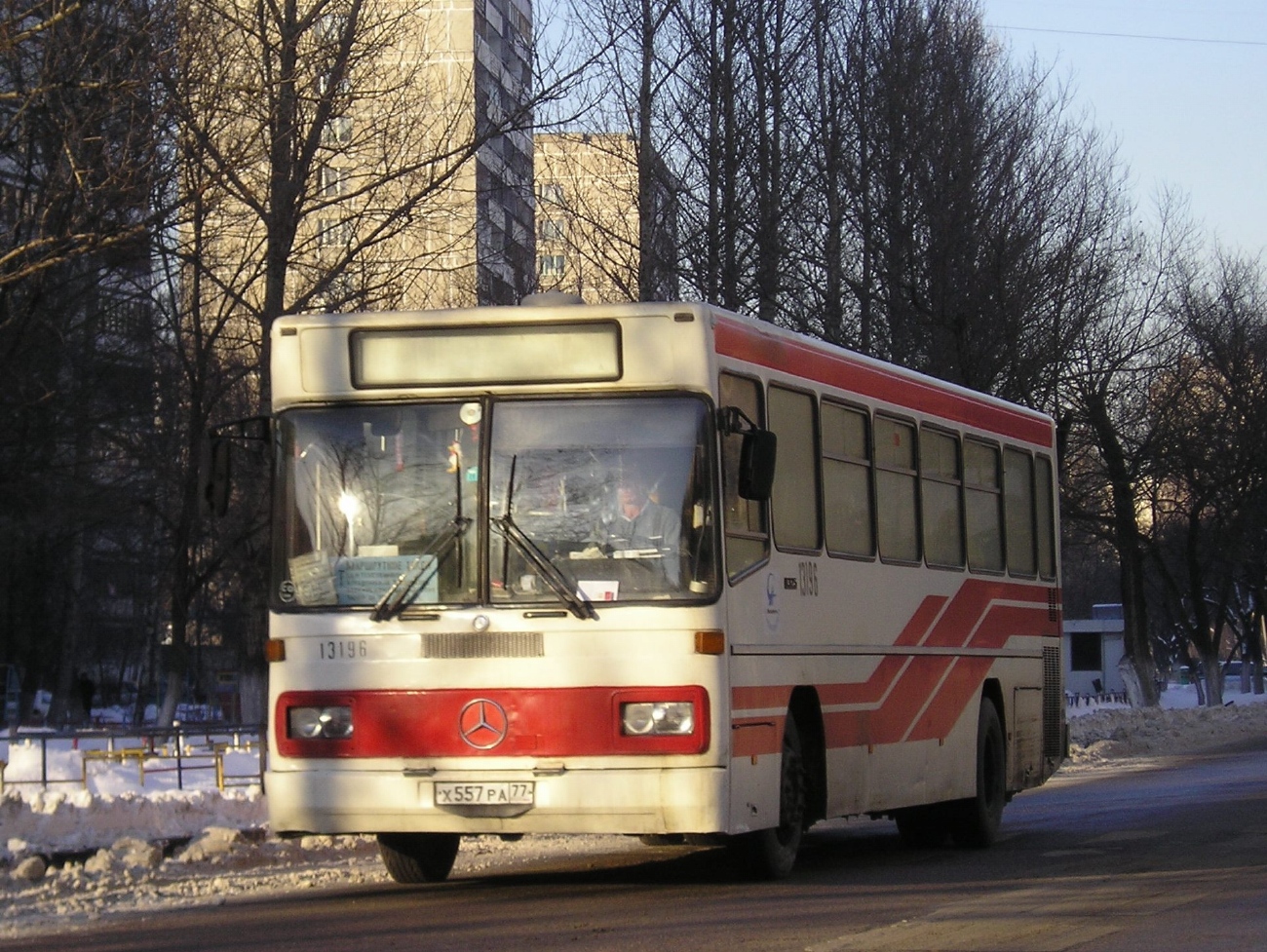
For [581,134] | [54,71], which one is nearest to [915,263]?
[581,134]

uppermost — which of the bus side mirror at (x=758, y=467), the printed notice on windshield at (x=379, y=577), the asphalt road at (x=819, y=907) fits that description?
the bus side mirror at (x=758, y=467)

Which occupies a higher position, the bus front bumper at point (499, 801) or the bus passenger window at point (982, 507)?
the bus passenger window at point (982, 507)

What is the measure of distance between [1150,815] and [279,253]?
9687 mm

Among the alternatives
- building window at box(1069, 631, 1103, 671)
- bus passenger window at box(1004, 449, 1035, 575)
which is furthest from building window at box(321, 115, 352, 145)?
building window at box(1069, 631, 1103, 671)

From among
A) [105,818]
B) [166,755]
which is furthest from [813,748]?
[166,755]

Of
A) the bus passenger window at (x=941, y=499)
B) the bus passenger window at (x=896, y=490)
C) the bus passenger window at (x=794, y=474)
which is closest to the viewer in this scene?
the bus passenger window at (x=794, y=474)

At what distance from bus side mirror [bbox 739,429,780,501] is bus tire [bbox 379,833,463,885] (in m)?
2.85

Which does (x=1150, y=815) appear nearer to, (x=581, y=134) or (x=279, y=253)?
(x=279, y=253)

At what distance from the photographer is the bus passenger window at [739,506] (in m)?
10.0

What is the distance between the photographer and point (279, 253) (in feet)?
→ 64.2

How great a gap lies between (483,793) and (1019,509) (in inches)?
268

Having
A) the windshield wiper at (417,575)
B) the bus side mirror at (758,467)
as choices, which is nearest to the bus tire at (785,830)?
the bus side mirror at (758,467)

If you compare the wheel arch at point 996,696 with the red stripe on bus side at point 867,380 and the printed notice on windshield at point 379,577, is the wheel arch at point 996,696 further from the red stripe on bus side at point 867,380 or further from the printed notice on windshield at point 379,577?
the printed notice on windshield at point 379,577

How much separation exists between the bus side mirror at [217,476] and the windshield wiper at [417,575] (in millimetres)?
985
